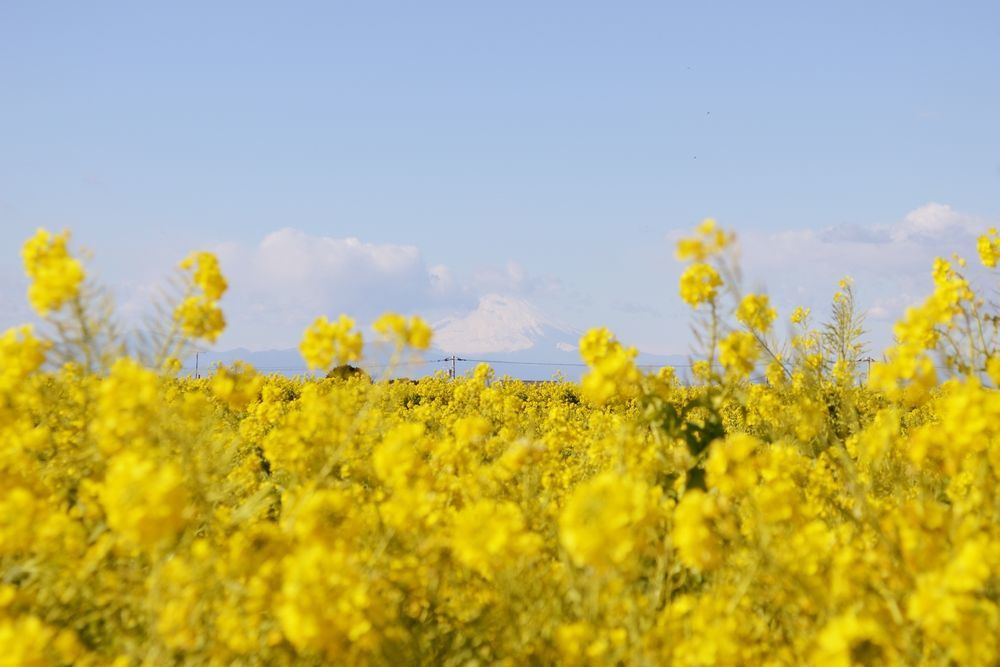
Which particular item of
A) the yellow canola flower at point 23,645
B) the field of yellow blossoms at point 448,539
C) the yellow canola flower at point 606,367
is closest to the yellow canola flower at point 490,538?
the field of yellow blossoms at point 448,539

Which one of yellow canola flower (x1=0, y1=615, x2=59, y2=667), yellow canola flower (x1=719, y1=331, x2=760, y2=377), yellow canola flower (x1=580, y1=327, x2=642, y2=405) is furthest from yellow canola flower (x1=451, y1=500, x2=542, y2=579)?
yellow canola flower (x1=719, y1=331, x2=760, y2=377)

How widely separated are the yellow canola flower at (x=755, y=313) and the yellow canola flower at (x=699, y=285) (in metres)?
0.55

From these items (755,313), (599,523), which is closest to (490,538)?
(599,523)

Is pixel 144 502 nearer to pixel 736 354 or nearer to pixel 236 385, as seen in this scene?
pixel 236 385

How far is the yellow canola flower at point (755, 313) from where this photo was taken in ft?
14.5

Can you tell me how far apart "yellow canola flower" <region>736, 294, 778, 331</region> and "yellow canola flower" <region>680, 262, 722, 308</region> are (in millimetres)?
553

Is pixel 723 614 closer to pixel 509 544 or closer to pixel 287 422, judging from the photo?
pixel 509 544

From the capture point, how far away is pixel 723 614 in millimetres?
2629

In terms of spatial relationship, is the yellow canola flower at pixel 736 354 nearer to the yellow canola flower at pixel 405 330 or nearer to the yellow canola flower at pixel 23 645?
the yellow canola flower at pixel 405 330

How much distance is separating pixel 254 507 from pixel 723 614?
1553 millimetres

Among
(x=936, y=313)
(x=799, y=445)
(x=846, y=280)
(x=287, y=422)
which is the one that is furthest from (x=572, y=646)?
(x=846, y=280)

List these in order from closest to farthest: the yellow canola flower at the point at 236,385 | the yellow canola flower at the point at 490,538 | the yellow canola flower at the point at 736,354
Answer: the yellow canola flower at the point at 490,538
the yellow canola flower at the point at 236,385
the yellow canola flower at the point at 736,354

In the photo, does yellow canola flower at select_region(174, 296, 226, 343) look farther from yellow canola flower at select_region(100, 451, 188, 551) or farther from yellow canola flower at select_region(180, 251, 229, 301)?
yellow canola flower at select_region(100, 451, 188, 551)

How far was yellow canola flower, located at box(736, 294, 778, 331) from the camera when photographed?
4.43m
